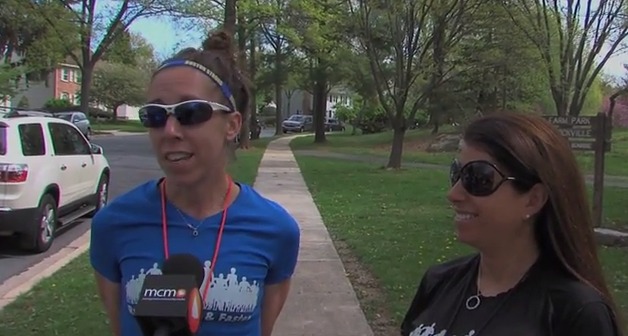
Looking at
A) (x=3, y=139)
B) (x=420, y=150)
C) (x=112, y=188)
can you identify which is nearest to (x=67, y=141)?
(x=3, y=139)

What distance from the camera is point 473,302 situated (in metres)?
1.89

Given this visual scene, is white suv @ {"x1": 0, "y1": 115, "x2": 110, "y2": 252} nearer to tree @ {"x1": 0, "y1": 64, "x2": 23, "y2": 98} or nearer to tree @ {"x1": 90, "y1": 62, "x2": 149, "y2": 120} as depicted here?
tree @ {"x1": 0, "y1": 64, "x2": 23, "y2": 98}

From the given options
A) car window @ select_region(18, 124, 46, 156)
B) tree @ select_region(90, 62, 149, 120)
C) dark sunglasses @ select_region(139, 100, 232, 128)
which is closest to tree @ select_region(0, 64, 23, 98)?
car window @ select_region(18, 124, 46, 156)

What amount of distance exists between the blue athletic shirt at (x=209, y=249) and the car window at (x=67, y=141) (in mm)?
7668

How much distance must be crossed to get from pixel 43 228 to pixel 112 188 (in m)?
6.96

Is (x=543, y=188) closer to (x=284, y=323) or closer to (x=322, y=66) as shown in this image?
(x=284, y=323)

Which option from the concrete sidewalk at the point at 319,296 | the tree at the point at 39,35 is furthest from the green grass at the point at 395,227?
the tree at the point at 39,35

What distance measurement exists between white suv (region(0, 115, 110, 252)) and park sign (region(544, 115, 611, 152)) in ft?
21.0

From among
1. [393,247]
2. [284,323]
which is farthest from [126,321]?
[393,247]

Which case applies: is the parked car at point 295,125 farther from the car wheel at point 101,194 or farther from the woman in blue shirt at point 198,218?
the woman in blue shirt at point 198,218

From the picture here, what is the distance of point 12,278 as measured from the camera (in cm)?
746

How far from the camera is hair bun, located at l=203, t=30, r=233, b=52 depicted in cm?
236

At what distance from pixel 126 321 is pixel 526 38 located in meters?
20.0

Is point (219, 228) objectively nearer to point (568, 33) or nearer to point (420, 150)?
point (568, 33)
